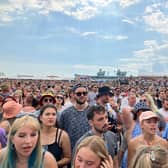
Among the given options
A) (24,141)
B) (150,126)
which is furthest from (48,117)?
(24,141)

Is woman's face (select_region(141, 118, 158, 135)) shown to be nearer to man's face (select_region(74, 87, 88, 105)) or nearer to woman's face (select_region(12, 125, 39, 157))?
man's face (select_region(74, 87, 88, 105))

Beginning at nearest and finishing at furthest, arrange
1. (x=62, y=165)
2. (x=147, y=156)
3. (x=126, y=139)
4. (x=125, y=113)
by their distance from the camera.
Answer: (x=147, y=156) → (x=62, y=165) → (x=126, y=139) → (x=125, y=113)

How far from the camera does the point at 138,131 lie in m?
4.74

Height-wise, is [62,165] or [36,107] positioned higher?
[36,107]

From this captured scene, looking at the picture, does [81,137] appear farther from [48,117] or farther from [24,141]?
[24,141]

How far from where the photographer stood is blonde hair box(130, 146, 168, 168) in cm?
210

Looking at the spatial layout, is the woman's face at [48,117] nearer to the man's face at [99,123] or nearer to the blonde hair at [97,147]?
the man's face at [99,123]

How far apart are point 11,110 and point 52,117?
0.95 m

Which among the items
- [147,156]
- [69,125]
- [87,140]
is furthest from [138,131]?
[147,156]

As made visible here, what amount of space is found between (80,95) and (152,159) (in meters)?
3.25

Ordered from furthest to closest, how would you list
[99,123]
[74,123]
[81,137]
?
[74,123]
[81,137]
[99,123]

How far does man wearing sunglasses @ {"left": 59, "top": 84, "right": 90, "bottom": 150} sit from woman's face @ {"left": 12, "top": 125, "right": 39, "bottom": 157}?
2.08 meters

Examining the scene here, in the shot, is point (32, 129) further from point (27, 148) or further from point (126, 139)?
point (126, 139)

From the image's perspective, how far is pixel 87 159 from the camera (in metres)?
2.44
